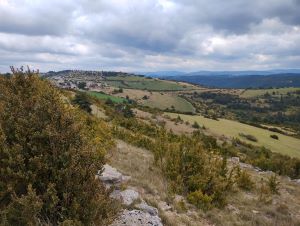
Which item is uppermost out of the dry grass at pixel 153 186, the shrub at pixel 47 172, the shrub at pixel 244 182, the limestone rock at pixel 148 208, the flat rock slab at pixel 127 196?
the shrub at pixel 47 172

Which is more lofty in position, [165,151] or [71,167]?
[71,167]

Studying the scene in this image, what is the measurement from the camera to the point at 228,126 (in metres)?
55.8

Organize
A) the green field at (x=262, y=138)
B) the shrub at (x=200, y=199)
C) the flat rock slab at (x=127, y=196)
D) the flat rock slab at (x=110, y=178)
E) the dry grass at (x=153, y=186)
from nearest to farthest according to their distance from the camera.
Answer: the flat rock slab at (x=127, y=196) < the dry grass at (x=153, y=186) < the flat rock slab at (x=110, y=178) < the shrub at (x=200, y=199) < the green field at (x=262, y=138)

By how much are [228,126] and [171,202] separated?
156 ft

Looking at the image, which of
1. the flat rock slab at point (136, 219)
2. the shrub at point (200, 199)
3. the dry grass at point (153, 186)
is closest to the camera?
the flat rock slab at point (136, 219)

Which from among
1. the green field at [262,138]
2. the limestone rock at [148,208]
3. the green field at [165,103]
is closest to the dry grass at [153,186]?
the limestone rock at [148,208]

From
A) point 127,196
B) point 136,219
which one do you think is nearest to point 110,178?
point 127,196

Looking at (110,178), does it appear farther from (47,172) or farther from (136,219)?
(47,172)

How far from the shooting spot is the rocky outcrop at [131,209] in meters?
6.91

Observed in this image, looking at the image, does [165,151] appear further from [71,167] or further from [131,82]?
[131,82]

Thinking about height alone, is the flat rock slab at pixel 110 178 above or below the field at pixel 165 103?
above

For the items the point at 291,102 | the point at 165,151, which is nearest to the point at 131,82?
the point at 291,102

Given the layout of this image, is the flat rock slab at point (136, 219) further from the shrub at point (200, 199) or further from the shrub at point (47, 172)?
the shrub at point (200, 199)

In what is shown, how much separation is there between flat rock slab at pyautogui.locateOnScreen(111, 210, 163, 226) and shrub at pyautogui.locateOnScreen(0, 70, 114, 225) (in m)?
0.92
